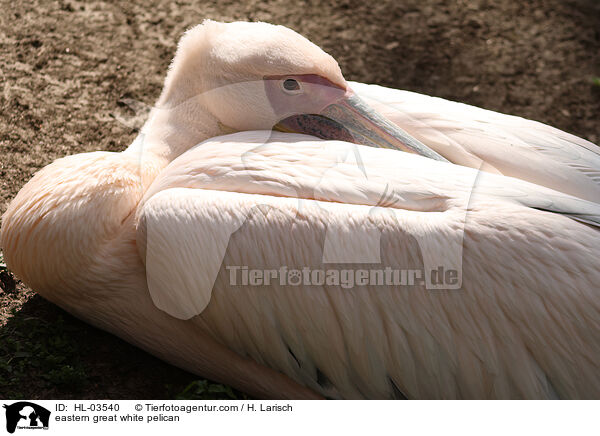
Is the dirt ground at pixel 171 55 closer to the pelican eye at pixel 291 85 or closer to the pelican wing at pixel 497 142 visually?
the pelican eye at pixel 291 85

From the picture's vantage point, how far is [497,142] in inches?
105

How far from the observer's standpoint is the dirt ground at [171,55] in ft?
10.7

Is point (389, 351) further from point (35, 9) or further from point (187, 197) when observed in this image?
point (35, 9)

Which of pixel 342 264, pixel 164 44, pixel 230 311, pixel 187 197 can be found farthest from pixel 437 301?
pixel 164 44

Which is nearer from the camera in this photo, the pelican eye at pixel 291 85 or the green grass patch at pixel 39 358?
the green grass patch at pixel 39 358

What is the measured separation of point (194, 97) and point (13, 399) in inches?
51.2

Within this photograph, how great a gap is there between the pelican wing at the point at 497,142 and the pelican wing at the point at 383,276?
0.26 m

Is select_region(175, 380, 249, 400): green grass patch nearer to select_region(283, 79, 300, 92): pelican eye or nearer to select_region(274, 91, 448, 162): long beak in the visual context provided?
select_region(274, 91, 448, 162): long beak

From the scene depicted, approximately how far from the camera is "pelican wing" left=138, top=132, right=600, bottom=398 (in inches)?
83.2

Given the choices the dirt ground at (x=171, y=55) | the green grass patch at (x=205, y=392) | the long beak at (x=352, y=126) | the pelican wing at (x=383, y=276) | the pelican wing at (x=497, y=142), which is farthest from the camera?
the dirt ground at (x=171, y=55)

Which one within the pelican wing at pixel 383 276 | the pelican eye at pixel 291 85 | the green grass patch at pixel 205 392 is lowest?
the green grass patch at pixel 205 392

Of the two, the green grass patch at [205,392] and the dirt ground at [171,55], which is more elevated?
the dirt ground at [171,55]
